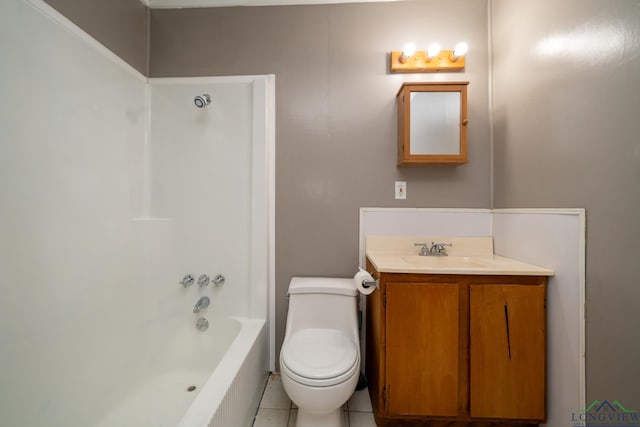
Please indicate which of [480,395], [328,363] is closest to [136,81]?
[328,363]

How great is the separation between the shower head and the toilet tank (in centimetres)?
128

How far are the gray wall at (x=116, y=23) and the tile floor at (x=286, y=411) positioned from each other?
2162 millimetres

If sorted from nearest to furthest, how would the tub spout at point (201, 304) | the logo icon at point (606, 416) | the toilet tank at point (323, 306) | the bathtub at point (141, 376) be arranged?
the logo icon at point (606, 416) < the bathtub at point (141, 376) < the toilet tank at point (323, 306) < the tub spout at point (201, 304)

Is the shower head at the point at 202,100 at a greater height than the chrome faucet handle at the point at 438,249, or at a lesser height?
greater

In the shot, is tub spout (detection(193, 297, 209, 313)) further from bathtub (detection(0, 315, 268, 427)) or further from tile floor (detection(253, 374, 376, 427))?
tile floor (detection(253, 374, 376, 427))

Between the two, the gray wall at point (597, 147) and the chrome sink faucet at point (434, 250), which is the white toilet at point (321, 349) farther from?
the gray wall at point (597, 147)

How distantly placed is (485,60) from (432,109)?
1.82 feet

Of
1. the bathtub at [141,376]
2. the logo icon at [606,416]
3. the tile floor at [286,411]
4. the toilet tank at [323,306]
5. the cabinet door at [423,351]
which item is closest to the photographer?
the logo icon at [606,416]

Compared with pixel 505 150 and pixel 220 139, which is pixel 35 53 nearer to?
pixel 220 139

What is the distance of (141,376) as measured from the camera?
54.9 inches

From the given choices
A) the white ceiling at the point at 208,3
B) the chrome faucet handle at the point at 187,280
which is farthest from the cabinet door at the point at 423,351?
the white ceiling at the point at 208,3

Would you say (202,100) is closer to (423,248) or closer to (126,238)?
(126,238)

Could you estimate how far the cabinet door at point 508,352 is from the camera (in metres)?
1.09

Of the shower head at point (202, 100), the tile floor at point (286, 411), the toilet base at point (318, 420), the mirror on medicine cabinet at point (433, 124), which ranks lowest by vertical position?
the tile floor at point (286, 411)
